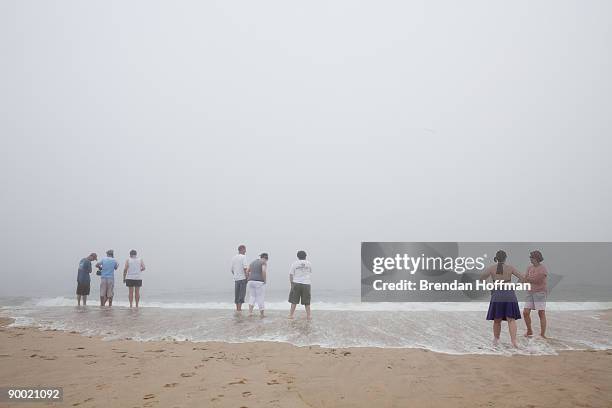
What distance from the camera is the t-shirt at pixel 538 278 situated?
9.70 meters

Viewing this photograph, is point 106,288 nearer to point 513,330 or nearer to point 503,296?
point 503,296

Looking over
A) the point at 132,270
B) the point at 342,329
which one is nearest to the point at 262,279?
the point at 342,329

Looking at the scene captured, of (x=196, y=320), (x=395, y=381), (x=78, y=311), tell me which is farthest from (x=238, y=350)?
(x=78, y=311)

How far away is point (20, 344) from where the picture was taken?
8.03 m

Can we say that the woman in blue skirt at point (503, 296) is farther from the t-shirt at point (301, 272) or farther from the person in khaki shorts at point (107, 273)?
the person in khaki shorts at point (107, 273)

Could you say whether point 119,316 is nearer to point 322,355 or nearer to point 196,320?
point 196,320

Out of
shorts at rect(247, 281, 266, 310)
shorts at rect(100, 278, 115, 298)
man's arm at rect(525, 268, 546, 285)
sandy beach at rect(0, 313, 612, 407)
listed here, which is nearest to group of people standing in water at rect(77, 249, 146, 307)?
shorts at rect(100, 278, 115, 298)

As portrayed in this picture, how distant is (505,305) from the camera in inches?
347

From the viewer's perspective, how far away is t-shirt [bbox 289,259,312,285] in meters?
13.3

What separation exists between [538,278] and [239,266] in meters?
9.82

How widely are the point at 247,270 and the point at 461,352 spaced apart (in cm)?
827

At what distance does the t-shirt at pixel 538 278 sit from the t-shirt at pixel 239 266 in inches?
369

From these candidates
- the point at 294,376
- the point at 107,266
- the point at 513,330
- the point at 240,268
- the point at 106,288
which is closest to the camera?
the point at 294,376

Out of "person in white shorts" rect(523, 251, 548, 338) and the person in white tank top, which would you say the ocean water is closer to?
"person in white shorts" rect(523, 251, 548, 338)
